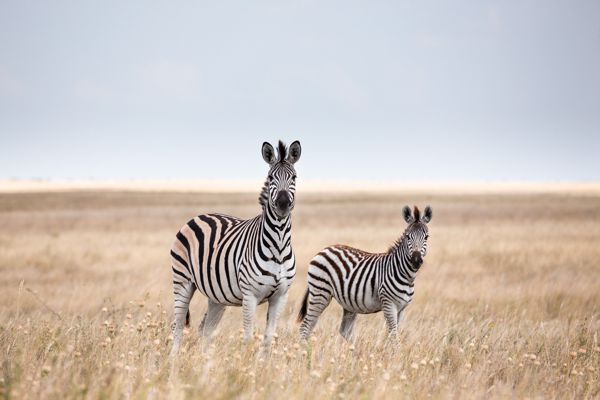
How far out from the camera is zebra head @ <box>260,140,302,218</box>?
6.21m

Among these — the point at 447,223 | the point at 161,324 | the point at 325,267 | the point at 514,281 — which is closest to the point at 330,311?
the point at 325,267

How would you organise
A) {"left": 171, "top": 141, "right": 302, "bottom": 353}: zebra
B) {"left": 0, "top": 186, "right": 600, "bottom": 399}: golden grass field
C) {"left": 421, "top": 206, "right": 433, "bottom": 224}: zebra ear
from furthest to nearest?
{"left": 421, "top": 206, "right": 433, "bottom": 224}: zebra ear < {"left": 171, "top": 141, "right": 302, "bottom": 353}: zebra < {"left": 0, "top": 186, "right": 600, "bottom": 399}: golden grass field

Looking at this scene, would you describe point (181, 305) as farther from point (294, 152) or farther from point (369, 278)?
point (294, 152)

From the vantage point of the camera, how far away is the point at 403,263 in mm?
7555

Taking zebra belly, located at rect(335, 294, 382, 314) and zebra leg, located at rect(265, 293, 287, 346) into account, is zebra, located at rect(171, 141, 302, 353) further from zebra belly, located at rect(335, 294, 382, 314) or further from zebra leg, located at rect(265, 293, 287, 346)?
zebra belly, located at rect(335, 294, 382, 314)

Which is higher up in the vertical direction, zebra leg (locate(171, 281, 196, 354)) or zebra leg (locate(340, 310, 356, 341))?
zebra leg (locate(171, 281, 196, 354))

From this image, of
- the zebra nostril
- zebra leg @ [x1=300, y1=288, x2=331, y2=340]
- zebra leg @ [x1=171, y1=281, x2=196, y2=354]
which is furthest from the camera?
zebra leg @ [x1=300, y1=288, x2=331, y2=340]

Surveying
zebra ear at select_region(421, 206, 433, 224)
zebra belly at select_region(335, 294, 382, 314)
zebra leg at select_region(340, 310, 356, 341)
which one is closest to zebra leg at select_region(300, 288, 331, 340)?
zebra belly at select_region(335, 294, 382, 314)

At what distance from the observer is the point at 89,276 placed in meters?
18.4

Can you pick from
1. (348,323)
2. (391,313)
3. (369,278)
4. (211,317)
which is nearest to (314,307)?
(348,323)

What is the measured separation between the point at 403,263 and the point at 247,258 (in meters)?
2.04

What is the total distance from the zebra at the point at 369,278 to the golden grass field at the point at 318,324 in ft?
1.23

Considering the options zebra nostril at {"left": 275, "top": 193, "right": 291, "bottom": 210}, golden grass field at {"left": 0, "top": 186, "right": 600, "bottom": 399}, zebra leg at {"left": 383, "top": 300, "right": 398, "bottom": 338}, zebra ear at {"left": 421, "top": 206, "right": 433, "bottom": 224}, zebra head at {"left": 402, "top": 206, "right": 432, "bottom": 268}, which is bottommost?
golden grass field at {"left": 0, "top": 186, "right": 600, "bottom": 399}

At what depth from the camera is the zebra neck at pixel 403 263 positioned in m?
7.44
